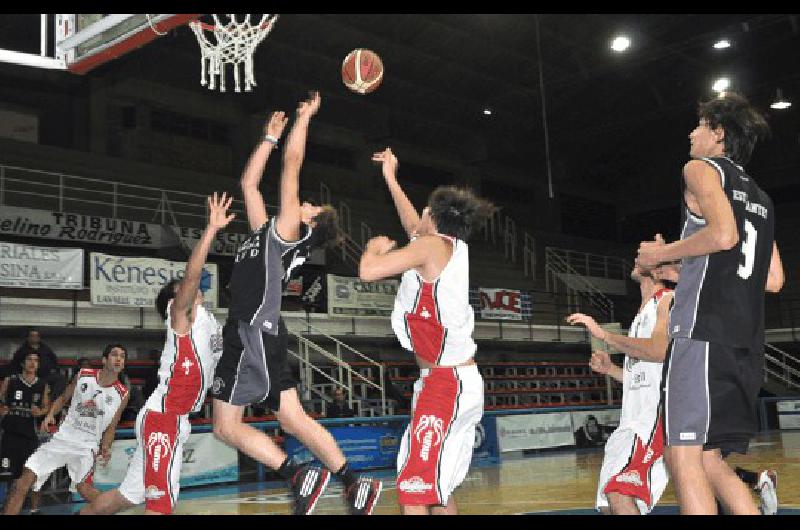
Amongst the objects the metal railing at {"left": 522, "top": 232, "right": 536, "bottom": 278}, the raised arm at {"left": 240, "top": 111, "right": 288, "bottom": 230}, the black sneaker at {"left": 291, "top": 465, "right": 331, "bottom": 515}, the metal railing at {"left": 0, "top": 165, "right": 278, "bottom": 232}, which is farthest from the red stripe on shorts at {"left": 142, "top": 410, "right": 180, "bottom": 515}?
the metal railing at {"left": 522, "top": 232, "right": 536, "bottom": 278}

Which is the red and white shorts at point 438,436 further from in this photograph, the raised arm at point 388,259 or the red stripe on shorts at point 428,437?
the raised arm at point 388,259

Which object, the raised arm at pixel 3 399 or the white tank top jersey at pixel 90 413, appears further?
the raised arm at pixel 3 399

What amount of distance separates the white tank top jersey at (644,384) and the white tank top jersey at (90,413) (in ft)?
16.0

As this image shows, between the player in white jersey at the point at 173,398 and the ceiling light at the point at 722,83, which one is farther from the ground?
the ceiling light at the point at 722,83

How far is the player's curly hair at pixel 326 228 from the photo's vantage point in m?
5.50

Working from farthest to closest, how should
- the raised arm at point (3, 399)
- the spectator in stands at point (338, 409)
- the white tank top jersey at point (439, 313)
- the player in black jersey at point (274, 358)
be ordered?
1. the spectator in stands at point (338, 409)
2. the raised arm at point (3, 399)
3. the player in black jersey at point (274, 358)
4. the white tank top jersey at point (439, 313)

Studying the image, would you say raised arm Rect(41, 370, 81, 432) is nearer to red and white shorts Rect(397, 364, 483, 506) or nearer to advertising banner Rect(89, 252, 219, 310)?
advertising banner Rect(89, 252, 219, 310)

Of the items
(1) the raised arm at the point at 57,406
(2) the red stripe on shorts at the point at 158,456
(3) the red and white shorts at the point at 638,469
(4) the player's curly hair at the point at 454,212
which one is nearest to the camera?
(4) the player's curly hair at the point at 454,212

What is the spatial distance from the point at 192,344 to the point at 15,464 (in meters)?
4.69

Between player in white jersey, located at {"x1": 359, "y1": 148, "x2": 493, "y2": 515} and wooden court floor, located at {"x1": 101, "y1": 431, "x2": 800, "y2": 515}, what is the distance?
3074mm

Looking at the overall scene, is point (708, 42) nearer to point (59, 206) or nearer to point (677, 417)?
point (59, 206)

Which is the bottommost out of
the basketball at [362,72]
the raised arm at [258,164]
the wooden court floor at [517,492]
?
the wooden court floor at [517,492]

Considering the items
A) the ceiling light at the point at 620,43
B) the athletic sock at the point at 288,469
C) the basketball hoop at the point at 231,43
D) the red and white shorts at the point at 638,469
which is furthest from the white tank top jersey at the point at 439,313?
the ceiling light at the point at 620,43

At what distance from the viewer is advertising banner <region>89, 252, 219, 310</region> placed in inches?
563
